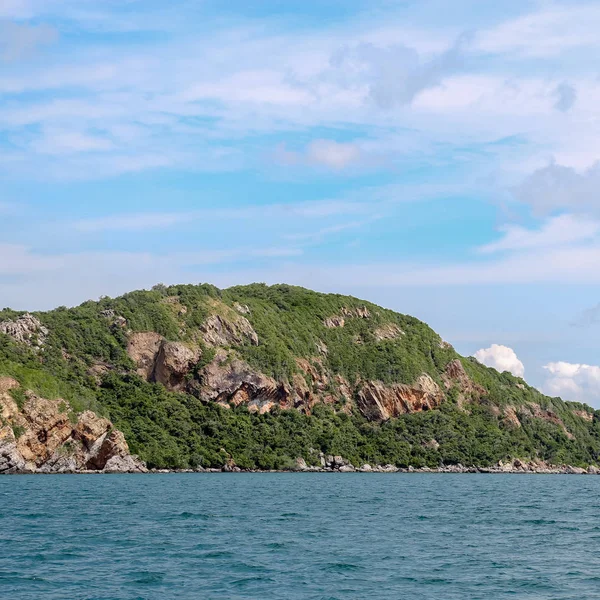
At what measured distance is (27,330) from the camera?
157 metres

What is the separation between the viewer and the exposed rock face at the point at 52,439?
373 feet

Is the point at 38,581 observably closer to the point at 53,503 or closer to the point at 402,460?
the point at 53,503

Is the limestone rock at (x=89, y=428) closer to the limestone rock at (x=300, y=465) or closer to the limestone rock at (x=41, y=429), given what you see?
the limestone rock at (x=41, y=429)

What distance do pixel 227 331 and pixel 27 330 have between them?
45.8 m

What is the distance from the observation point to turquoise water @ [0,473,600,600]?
106ft

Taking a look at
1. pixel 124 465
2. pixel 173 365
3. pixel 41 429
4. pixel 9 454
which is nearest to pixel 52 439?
pixel 41 429

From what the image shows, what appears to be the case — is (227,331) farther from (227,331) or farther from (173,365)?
(173,365)

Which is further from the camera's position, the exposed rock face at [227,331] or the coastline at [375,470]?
the exposed rock face at [227,331]

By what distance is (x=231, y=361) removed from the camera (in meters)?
176

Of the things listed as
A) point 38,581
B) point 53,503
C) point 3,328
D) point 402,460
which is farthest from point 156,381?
point 38,581

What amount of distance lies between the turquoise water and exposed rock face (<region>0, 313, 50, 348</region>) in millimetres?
82832

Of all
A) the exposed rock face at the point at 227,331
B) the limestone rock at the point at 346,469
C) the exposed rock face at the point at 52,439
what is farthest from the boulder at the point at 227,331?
the exposed rock face at the point at 52,439

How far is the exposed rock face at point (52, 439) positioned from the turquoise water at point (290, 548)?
1616 inches

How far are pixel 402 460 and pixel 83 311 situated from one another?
232 ft
